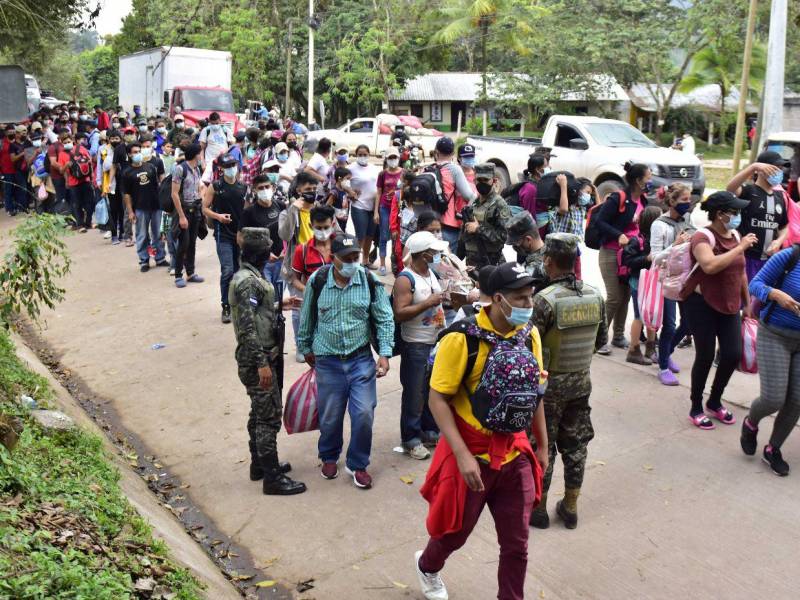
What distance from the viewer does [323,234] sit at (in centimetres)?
694

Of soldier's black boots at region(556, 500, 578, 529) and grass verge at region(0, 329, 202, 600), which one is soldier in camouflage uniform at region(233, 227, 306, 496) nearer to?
grass verge at region(0, 329, 202, 600)

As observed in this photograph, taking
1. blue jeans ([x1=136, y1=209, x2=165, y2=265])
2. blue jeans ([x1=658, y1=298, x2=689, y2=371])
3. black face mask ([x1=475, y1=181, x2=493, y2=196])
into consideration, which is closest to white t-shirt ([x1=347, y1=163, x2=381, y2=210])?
blue jeans ([x1=136, y1=209, x2=165, y2=265])

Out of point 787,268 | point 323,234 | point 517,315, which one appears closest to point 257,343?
point 323,234

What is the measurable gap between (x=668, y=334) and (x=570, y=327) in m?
3.29

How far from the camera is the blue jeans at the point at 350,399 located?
590 cm

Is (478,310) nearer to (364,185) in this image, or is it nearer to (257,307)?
(257,307)

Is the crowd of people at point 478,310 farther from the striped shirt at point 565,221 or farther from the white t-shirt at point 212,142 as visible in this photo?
the white t-shirt at point 212,142

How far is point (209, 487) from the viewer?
635cm

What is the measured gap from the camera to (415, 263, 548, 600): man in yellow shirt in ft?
12.8

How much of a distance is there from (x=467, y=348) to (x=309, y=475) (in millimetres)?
2793

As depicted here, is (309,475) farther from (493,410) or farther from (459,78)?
(459,78)

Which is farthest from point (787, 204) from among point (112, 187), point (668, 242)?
point (112, 187)

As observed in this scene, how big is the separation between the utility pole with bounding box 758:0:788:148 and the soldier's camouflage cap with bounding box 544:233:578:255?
54.4 feet

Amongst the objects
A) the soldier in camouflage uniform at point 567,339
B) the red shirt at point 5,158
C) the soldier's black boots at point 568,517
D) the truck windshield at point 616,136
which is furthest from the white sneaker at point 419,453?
the red shirt at point 5,158
